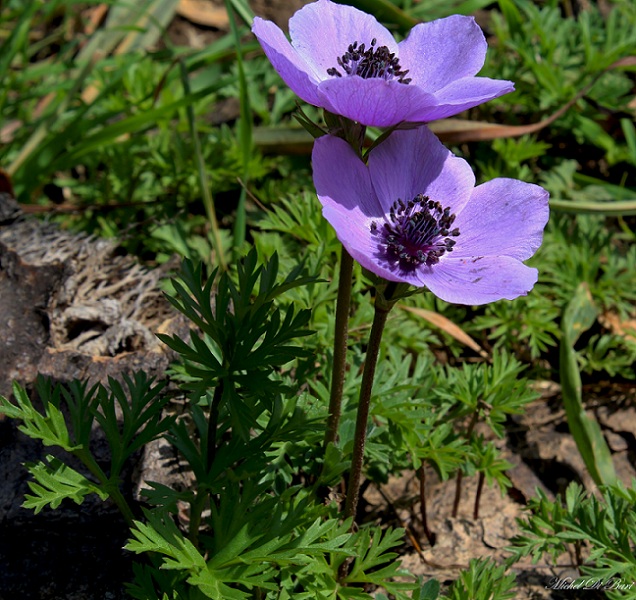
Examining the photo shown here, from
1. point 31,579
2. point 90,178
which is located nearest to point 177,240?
point 90,178

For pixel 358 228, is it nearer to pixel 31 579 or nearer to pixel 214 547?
pixel 214 547

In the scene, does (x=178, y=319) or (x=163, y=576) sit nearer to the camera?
(x=163, y=576)

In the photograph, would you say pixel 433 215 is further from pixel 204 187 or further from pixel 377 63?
pixel 204 187

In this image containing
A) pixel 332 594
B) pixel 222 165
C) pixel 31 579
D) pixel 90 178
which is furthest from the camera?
pixel 90 178

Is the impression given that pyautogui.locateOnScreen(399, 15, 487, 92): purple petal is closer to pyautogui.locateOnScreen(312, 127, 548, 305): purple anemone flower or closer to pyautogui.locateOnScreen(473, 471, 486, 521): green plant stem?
pyautogui.locateOnScreen(312, 127, 548, 305): purple anemone flower

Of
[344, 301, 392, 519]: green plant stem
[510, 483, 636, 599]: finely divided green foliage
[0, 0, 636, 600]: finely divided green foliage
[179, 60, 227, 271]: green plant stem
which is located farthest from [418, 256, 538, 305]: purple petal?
[179, 60, 227, 271]: green plant stem

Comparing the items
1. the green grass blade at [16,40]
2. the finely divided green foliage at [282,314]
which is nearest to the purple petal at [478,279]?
the finely divided green foliage at [282,314]
